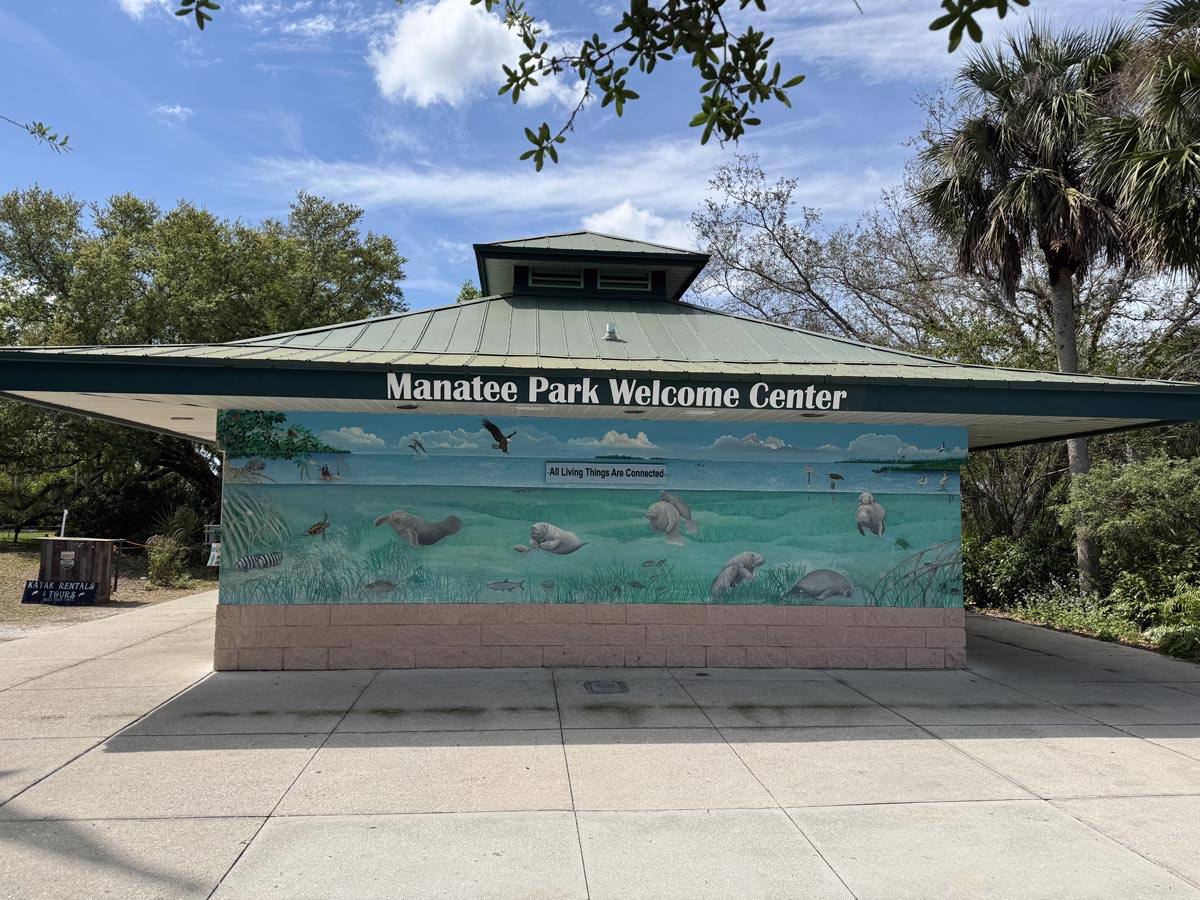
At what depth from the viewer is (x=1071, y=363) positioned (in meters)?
14.6

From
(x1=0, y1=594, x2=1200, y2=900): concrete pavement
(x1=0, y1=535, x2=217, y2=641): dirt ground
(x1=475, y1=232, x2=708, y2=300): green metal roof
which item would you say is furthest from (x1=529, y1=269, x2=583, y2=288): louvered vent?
(x1=0, y1=535, x2=217, y2=641): dirt ground

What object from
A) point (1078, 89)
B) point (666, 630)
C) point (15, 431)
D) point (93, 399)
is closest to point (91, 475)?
point (15, 431)

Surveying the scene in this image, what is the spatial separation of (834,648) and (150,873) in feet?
24.0

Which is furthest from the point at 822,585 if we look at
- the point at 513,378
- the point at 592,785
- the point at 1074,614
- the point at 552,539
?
the point at 1074,614

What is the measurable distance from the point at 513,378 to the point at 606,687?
10.9 feet

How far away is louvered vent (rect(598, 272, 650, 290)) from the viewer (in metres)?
12.2

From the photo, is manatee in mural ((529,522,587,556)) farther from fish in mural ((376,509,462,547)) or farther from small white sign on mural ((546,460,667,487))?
fish in mural ((376,509,462,547))

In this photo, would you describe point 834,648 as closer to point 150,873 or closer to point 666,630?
point 666,630

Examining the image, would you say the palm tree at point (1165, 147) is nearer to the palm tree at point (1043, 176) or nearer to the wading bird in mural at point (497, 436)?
the palm tree at point (1043, 176)

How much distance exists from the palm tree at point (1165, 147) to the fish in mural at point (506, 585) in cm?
1036

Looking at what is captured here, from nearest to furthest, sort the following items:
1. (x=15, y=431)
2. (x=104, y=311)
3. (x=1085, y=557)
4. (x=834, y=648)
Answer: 1. (x=834, y=648)
2. (x=1085, y=557)
3. (x=15, y=431)
4. (x=104, y=311)

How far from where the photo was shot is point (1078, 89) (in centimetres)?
1426

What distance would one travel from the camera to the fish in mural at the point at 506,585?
916cm

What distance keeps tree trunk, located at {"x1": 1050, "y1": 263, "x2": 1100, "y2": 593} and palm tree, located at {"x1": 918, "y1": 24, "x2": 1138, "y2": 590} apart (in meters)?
0.02
